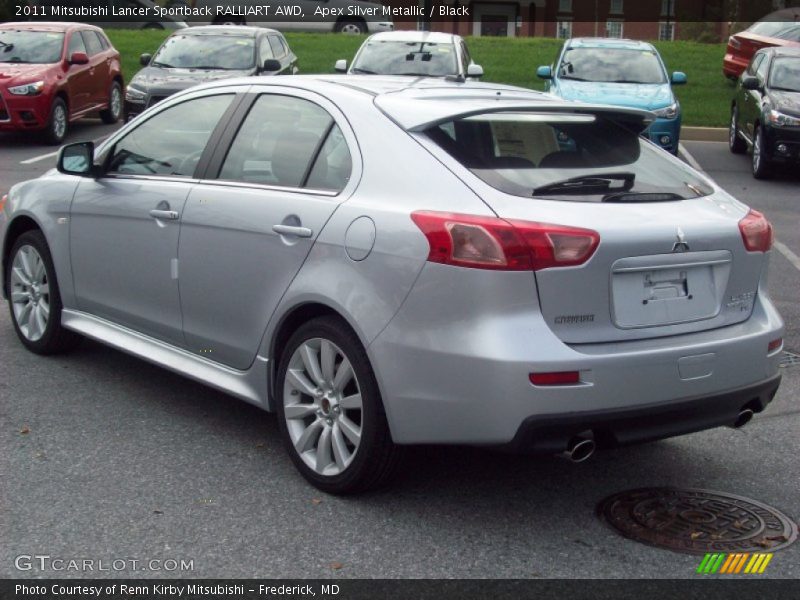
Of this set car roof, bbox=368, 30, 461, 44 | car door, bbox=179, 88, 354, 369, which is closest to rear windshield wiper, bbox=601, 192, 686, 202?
car door, bbox=179, 88, 354, 369

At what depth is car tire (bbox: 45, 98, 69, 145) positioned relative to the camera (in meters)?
18.1

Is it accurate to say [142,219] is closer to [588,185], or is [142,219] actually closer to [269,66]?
[588,185]

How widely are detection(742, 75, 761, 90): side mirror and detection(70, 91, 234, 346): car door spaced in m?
12.4

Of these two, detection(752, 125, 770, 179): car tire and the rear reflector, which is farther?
detection(752, 125, 770, 179): car tire

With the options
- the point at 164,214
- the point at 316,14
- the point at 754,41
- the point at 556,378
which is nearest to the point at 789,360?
the point at 556,378

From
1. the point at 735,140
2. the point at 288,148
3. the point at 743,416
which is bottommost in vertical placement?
the point at 735,140

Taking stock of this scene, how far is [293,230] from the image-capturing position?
4.98 metres

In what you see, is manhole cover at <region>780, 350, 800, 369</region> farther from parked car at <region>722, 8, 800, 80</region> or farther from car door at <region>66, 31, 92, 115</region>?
parked car at <region>722, 8, 800, 80</region>

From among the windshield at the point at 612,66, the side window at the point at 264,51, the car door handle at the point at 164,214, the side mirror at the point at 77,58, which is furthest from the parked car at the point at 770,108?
the car door handle at the point at 164,214

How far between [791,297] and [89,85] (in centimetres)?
1368

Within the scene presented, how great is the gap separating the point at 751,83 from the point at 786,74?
0.51 metres

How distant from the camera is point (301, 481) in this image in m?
5.07

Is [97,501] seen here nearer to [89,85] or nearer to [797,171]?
[797,171]

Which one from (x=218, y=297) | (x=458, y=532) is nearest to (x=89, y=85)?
(x=218, y=297)
